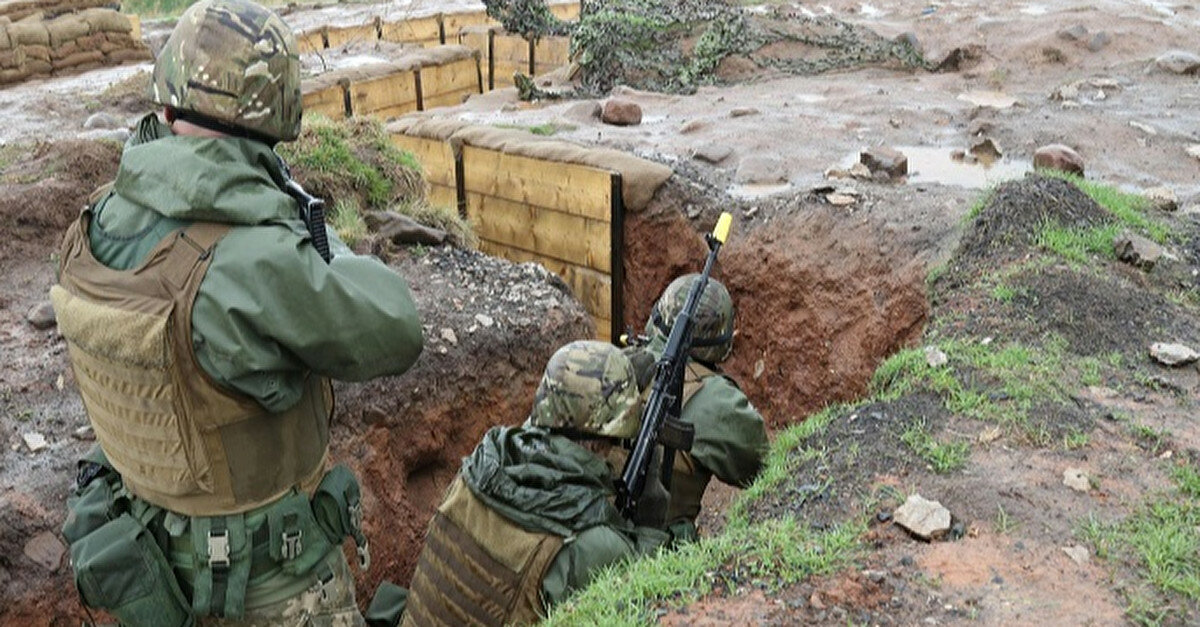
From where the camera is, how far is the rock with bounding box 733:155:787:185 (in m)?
7.98

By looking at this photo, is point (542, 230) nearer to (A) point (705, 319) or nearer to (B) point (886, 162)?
(B) point (886, 162)

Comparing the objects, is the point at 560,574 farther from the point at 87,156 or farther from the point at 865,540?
the point at 87,156

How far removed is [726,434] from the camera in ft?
13.5

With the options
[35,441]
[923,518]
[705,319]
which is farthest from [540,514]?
[35,441]

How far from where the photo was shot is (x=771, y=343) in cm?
735

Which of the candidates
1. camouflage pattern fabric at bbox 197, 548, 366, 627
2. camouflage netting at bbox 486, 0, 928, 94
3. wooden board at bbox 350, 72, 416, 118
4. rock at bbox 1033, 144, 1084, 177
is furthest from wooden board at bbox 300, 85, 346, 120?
camouflage pattern fabric at bbox 197, 548, 366, 627

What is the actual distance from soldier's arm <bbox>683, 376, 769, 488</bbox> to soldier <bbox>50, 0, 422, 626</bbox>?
1550mm

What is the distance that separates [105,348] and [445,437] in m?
3.09

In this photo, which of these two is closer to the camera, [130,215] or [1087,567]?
[130,215]

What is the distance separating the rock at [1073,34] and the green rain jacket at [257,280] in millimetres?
10787

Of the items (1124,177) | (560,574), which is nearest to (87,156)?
(560,574)

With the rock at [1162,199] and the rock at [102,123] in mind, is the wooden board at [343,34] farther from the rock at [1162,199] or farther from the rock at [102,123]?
the rock at [1162,199]

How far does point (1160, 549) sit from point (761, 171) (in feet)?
17.5

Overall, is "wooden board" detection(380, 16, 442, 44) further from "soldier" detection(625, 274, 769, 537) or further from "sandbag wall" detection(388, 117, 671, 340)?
"soldier" detection(625, 274, 769, 537)
